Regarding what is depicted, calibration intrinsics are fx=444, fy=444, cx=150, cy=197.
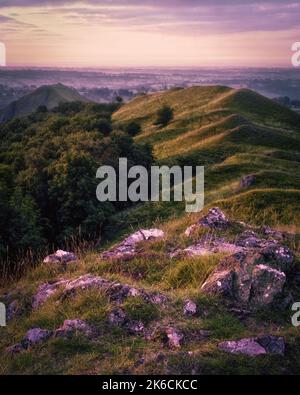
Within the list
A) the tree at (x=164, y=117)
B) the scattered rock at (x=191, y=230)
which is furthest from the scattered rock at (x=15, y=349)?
the tree at (x=164, y=117)

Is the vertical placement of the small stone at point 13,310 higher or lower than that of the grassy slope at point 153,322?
lower

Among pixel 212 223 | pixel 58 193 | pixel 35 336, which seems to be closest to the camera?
pixel 35 336

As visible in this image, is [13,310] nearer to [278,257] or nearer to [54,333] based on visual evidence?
[54,333]

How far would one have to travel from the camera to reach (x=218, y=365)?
265 inches

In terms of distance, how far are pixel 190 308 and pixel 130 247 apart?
4.05 metres

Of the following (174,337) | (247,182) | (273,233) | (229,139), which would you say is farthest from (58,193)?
(229,139)

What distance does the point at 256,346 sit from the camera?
7.10 m

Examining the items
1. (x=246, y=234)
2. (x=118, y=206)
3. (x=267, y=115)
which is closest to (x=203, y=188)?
(x=118, y=206)

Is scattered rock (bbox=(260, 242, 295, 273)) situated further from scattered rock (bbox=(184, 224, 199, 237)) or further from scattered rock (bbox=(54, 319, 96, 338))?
scattered rock (bbox=(54, 319, 96, 338))

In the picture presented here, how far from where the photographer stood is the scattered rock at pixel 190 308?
8078 millimetres

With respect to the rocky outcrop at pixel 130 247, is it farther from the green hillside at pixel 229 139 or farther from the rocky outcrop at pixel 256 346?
the green hillside at pixel 229 139

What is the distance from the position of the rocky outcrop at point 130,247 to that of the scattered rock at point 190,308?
2.85m
